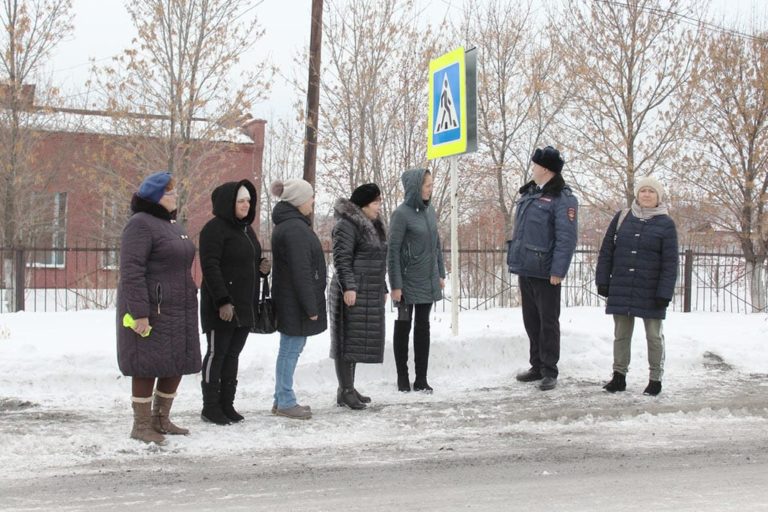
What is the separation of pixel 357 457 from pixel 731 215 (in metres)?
14.7

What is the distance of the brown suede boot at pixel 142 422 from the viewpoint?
5301 mm

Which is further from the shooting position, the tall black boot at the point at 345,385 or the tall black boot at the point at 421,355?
the tall black boot at the point at 421,355

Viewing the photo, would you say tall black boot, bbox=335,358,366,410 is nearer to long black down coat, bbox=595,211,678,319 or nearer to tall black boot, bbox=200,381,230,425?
tall black boot, bbox=200,381,230,425

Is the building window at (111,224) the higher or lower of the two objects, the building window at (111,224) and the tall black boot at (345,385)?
the higher

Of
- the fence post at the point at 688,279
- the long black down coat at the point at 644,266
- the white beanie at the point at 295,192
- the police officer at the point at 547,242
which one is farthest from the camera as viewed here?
the fence post at the point at 688,279

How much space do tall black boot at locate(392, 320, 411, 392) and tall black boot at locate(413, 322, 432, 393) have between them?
3.2 inches

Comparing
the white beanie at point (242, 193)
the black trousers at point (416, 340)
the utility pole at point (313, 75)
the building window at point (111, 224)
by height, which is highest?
the utility pole at point (313, 75)

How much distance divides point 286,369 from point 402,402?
1131 mm

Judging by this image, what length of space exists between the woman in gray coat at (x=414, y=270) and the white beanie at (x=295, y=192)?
1118mm

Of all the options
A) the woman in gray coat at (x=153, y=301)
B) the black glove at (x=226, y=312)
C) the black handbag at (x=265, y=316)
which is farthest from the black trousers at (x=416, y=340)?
the woman in gray coat at (x=153, y=301)

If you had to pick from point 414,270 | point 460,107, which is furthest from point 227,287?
point 460,107

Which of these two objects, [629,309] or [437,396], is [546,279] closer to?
[629,309]

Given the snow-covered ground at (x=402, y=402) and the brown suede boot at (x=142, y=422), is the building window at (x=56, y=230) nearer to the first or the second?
the snow-covered ground at (x=402, y=402)

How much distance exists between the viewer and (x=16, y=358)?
7.21m
